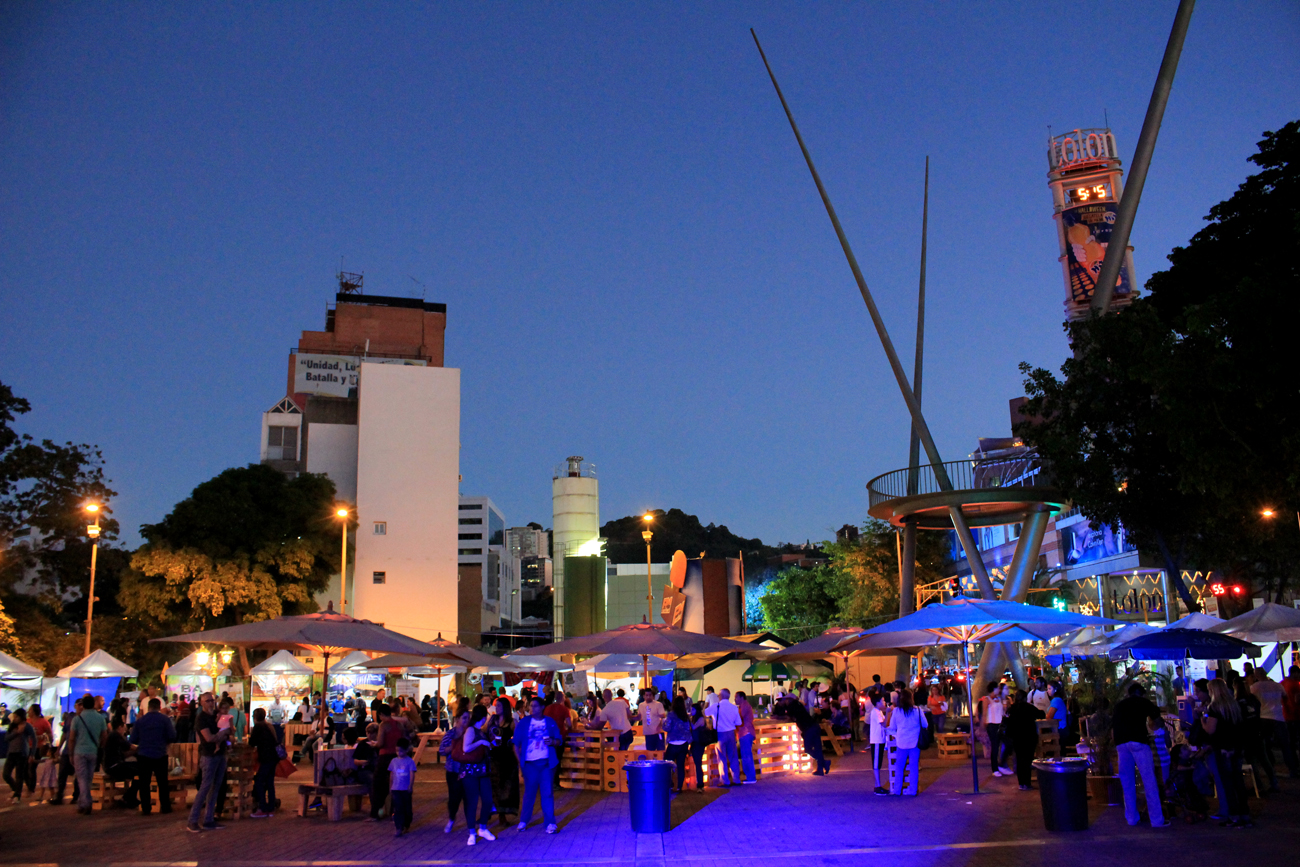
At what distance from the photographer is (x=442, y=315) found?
257ft

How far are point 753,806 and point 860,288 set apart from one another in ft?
63.9

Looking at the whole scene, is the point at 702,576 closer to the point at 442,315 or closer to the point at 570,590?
the point at 570,590

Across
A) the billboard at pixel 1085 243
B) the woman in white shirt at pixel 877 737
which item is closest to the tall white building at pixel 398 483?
the woman in white shirt at pixel 877 737

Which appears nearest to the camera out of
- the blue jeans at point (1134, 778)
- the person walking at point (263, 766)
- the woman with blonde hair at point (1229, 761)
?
the woman with blonde hair at point (1229, 761)

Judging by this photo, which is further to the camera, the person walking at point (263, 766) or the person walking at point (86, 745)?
the person walking at point (86, 745)

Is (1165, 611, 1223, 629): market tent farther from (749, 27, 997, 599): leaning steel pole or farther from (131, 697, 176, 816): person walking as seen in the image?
(131, 697, 176, 816): person walking

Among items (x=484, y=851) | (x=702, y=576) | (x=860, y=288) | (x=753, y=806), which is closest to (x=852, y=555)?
(x=702, y=576)

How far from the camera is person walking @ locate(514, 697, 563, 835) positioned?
11.9 meters

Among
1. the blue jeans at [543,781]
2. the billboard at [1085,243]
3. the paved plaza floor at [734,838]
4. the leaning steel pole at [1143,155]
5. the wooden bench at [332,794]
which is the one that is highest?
the billboard at [1085,243]

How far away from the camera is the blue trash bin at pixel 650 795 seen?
12.0 m

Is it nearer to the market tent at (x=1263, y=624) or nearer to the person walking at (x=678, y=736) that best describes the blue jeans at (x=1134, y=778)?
the person walking at (x=678, y=736)

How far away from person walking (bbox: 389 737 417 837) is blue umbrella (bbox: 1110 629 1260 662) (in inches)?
424

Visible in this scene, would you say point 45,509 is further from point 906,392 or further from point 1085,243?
point 1085,243

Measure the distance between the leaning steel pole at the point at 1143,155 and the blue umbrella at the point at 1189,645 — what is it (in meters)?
9.98
